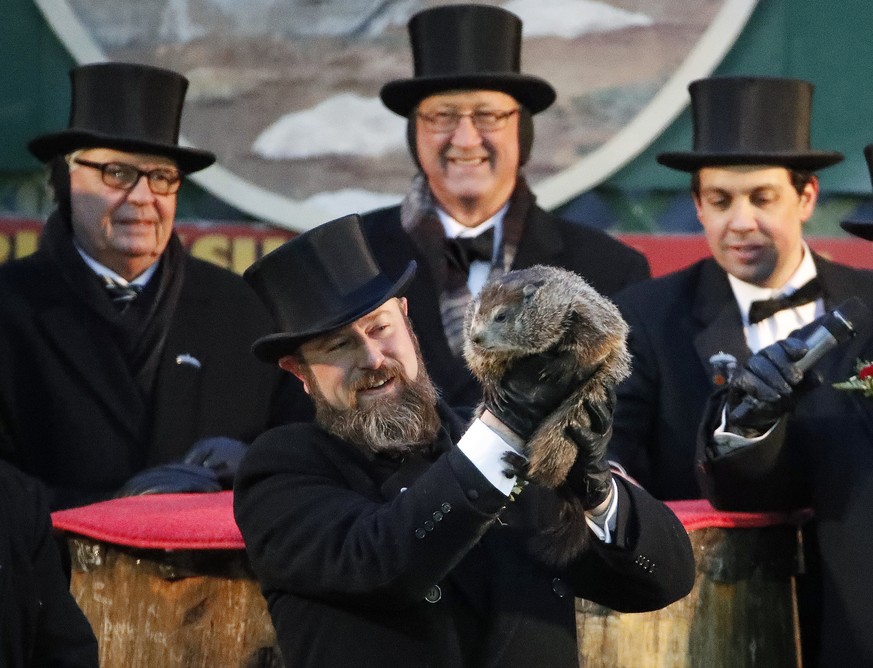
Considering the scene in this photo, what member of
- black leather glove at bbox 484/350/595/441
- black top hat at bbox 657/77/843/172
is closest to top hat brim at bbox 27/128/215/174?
black top hat at bbox 657/77/843/172

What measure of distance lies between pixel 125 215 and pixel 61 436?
2.43 ft

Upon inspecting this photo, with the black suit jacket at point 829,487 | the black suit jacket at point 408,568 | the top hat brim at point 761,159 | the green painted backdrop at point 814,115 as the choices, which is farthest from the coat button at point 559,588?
the green painted backdrop at point 814,115

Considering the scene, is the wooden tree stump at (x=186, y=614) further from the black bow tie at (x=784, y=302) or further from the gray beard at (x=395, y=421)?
the black bow tie at (x=784, y=302)

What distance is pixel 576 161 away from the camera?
20.1 ft

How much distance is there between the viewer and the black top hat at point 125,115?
537cm

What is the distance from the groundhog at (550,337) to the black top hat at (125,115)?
2.76 m

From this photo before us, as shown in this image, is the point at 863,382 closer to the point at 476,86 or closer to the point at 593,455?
the point at 593,455

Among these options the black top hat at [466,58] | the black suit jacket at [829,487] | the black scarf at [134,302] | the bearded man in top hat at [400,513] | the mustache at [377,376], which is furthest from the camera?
the black top hat at [466,58]

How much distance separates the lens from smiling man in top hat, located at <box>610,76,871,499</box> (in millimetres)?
4555

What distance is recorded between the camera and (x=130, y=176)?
17.5 ft

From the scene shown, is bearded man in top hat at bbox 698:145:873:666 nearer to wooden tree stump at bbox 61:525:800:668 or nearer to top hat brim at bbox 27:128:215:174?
wooden tree stump at bbox 61:525:800:668

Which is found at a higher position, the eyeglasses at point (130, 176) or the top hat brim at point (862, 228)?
the top hat brim at point (862, 228)

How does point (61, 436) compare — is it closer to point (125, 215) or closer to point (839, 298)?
point (125, 215)

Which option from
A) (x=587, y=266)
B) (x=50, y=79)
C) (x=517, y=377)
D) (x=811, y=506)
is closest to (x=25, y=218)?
(x=50, y=79)
